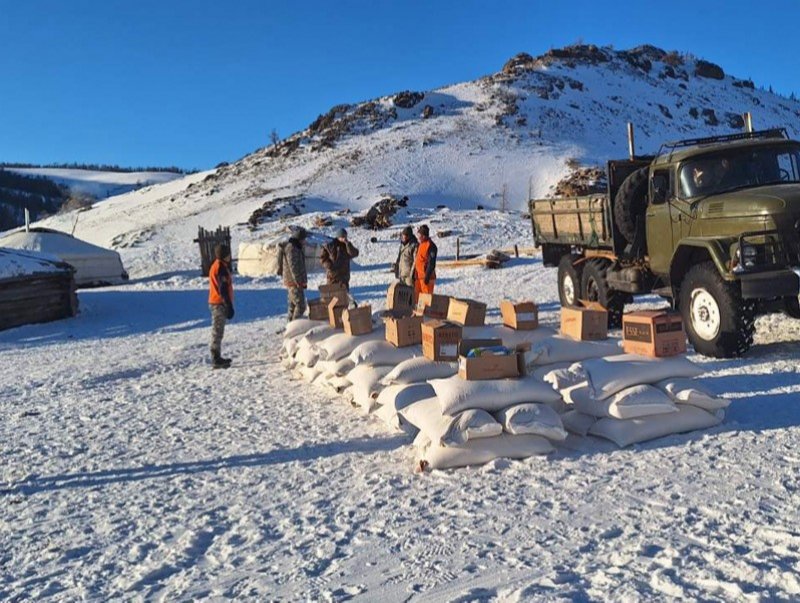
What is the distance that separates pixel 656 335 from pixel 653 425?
2.72ft

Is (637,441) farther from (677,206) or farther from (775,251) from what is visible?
(677,206)

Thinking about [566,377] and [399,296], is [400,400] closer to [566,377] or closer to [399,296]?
[566,377]

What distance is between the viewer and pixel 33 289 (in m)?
16.6

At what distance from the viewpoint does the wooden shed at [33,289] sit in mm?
16094

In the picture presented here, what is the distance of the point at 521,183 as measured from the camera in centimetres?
4894

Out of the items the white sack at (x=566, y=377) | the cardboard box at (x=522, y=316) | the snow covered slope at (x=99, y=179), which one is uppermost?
the snow covered slope at (x=99, y=179)

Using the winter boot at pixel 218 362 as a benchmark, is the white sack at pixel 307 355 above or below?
above

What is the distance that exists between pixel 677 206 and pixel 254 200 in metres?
41.5

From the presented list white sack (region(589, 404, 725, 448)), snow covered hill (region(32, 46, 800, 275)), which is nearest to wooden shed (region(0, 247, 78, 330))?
white sack (region(589, 404, 725, 448))

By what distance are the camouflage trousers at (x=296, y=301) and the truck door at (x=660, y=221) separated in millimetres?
4975

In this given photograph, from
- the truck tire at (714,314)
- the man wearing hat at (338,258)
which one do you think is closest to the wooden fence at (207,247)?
the man wearing hat at (338,258)

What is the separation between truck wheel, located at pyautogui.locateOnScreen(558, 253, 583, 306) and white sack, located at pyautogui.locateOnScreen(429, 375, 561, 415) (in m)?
6.54

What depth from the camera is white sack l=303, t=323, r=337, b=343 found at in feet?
28.3

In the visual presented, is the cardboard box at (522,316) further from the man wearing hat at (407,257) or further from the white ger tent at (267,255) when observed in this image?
the white ger tent at (267,255)
